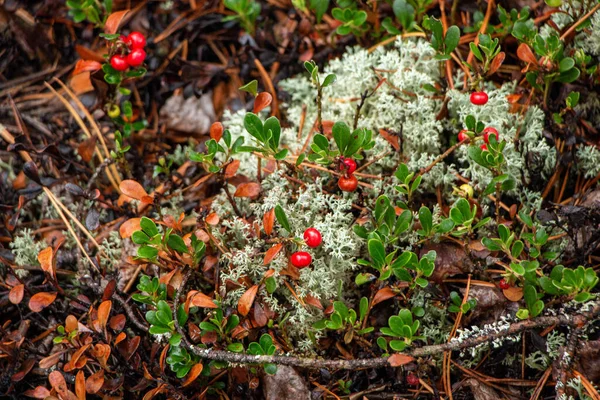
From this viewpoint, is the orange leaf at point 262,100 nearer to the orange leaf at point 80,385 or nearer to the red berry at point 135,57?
the red berry at point 135,57

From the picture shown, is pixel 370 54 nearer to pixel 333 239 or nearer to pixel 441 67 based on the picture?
pixel 441 67

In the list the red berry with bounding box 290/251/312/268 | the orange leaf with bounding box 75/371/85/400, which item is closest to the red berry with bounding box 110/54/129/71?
the red berry with bounding box 290/251/312/268

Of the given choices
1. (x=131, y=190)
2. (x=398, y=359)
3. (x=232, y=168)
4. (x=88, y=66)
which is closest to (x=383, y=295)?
(x=398, y=359)

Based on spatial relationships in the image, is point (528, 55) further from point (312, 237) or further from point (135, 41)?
point (135, 41)

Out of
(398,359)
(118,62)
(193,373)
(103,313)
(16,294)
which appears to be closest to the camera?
(398,359)

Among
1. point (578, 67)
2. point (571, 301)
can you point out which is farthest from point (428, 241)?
point (578, 67)

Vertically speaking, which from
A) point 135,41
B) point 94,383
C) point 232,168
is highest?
point 135,41
